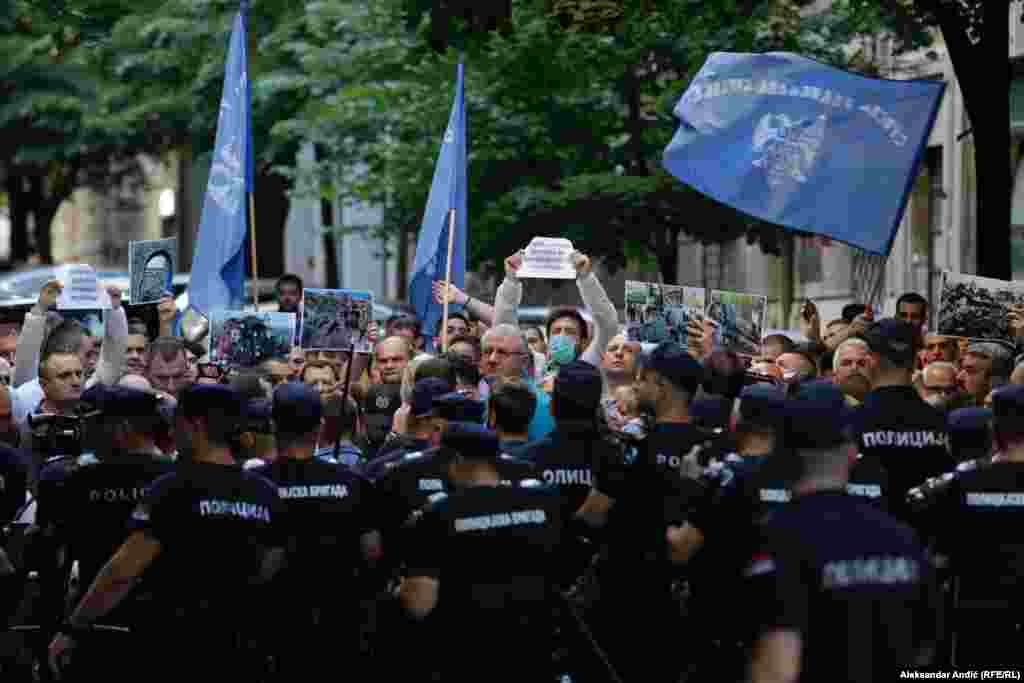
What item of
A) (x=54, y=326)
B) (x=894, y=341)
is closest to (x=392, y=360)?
(x=54, y=326)

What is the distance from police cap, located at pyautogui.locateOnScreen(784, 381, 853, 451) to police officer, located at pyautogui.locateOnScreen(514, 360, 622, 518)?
2.32 metres

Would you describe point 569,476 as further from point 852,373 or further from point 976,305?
point 976,305

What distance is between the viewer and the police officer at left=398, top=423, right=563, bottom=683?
7738 millimetres

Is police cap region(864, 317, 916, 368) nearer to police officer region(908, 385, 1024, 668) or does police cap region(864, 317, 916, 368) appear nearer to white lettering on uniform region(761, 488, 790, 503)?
police officer region(908, 385, 1024, 668)

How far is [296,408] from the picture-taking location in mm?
8133

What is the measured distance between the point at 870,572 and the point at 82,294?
24.3ft

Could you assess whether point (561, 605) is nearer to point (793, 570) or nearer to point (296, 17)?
point (793, 570)

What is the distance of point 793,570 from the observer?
6.02 metres

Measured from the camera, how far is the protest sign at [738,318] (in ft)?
41.7

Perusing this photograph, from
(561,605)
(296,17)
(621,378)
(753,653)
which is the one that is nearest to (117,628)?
(561,605)

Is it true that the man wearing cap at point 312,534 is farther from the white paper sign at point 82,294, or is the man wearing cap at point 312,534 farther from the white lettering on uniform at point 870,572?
the white paper sign at point 82,294

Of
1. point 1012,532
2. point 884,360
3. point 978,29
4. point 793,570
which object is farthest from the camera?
point 978,29

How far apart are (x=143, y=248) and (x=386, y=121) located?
36.4 feet

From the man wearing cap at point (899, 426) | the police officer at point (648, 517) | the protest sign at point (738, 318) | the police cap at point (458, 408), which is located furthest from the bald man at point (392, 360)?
the man wearing cap at point (899, 426)
